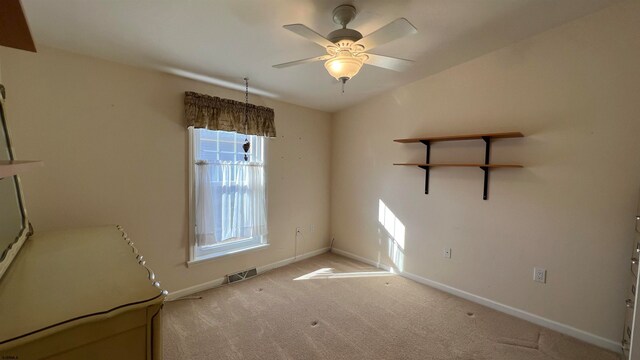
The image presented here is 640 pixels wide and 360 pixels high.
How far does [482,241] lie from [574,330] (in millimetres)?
937

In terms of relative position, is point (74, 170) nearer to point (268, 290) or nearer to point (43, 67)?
point (43, 67)

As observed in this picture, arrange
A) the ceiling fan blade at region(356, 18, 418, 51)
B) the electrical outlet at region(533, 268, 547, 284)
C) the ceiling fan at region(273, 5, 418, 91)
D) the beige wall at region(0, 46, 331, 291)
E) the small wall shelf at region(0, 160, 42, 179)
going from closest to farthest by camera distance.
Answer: the small wall shelf at region(0, 160, 42, 179), the ceiling fan blade at region(356, 18, 418, 51), the ceiling fan at region(273, 5, 418, 91), the beige wall at region(0, 46, 331, 291), the electrical outlet at region(533, 268, 547, 284)

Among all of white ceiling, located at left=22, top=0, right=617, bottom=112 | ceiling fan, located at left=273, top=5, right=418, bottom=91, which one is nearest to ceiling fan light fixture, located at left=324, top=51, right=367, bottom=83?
ceiling fan, located at left=273, top=5, right=418, bottom=91

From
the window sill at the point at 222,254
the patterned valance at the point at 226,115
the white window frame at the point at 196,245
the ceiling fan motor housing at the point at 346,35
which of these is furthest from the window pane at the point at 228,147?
the ceiling fan motor housing at the point at 346,35

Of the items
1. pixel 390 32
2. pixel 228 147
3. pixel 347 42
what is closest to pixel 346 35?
pixel 347 42

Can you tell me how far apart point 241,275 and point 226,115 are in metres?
1.92

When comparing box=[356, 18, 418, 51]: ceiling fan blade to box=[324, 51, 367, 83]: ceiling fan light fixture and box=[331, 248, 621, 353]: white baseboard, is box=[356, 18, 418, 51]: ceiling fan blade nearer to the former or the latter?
box=[324, 51, 367, 83]: ceiling fan light fixture

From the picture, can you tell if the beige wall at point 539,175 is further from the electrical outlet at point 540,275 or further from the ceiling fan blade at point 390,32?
the ceiling fan blade at point 390,32

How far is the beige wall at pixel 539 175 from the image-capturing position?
206 centimetres

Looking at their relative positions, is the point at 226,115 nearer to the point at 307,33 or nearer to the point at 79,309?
the point at 307,33

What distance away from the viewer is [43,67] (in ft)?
6.58

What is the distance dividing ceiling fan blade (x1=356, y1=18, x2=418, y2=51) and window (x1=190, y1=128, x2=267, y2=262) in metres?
2.04

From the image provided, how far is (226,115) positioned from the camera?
295cm

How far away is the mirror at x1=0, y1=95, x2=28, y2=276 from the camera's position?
49.7 inches
